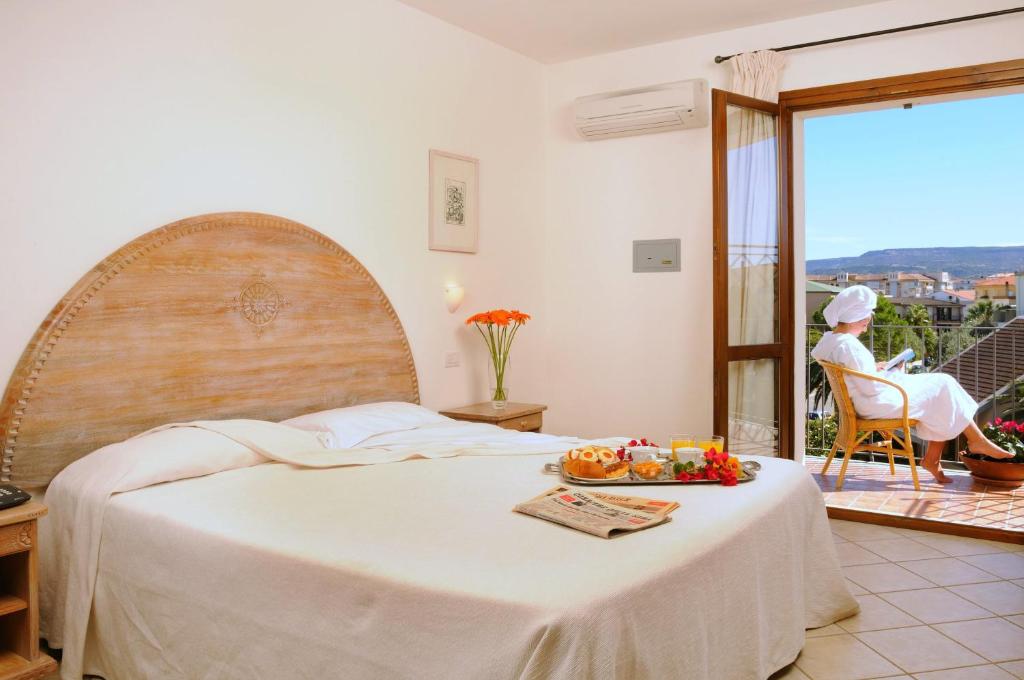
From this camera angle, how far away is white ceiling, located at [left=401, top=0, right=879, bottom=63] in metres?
4.09

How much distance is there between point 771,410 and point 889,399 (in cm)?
104

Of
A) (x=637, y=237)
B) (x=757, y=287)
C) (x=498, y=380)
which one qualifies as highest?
(x=637, y=237)

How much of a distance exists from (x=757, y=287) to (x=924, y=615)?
195cm

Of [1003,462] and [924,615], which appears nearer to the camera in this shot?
[924,615]

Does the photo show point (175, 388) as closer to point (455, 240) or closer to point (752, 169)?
point (455, 240)

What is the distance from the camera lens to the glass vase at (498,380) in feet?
14.1

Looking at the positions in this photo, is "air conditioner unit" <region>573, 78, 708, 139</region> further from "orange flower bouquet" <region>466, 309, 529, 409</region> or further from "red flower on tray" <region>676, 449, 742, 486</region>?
"red flower on tray" <region>676, 449, 742, 486</region>

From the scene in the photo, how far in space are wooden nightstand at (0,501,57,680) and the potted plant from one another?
5113 mm

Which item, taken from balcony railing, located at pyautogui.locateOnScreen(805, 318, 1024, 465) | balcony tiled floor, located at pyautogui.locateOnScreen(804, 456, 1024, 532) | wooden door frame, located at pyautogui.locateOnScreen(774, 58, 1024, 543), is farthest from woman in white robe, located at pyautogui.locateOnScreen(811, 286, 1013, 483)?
balcony railing, located at pyautogui.locateOnScreen(805, 318, 1024, 465)

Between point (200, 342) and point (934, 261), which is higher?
point (934, 261)

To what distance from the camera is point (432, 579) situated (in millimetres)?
1646

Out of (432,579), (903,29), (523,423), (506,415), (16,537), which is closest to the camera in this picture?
(432,579)

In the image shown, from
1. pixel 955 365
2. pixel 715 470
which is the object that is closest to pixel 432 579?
pixel 715 470

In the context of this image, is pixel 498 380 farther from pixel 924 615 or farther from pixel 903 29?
pixel 903 29
